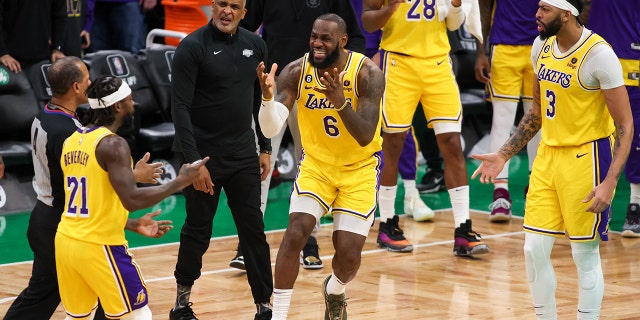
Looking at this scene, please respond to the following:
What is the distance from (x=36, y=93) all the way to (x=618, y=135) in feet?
20.8

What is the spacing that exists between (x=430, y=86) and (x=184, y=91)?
2.79 m

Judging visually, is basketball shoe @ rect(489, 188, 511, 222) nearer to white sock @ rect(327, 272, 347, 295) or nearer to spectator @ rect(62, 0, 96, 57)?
white sock @ rect(327, 272, 347, 295)

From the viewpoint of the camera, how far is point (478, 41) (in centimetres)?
995

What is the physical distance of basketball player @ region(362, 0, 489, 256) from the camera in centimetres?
894

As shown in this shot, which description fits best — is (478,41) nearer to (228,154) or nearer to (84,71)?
(228,154)

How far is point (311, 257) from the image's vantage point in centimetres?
848

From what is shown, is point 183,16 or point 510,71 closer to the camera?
point 510,71

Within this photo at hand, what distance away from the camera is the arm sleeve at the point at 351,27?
834cm

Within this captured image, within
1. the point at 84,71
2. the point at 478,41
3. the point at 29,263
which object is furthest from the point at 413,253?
the point at 84,71

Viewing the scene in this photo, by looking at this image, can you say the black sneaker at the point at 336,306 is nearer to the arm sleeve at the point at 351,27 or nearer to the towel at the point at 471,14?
the arm sleeve at the point at 351,27


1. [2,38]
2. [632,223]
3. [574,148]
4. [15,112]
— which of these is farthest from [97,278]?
[632,223]

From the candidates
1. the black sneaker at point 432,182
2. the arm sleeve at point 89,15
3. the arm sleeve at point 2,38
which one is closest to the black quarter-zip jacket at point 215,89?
the arm sleeve at point 2,38

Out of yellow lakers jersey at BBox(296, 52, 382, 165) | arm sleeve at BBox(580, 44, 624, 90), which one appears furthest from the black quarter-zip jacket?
arm sleeve at BBox(580, 44, 624, 90)

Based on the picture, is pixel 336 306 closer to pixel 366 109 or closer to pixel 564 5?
pixel 366 109
